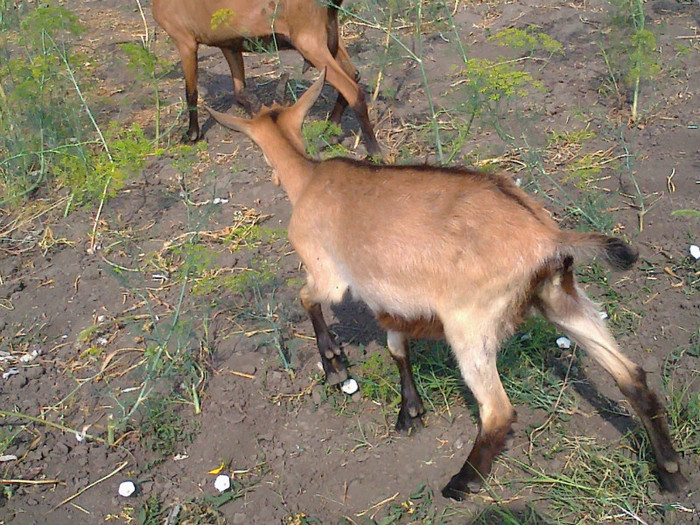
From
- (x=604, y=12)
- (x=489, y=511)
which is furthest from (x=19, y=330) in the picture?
(x=604, y=12)

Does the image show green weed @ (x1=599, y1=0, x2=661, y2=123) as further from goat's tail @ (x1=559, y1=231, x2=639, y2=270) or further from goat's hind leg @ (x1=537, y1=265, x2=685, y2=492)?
goat's tail @ (x1=559, y1=231, x2=639, y2=270)

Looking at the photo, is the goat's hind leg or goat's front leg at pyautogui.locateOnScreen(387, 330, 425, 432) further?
goat's front leg at pyautogui.locateOnScreen(387, 330, 425, 432)

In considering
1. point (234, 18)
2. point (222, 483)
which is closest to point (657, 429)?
point (222, 483)

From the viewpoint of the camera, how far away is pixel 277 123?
4.05m

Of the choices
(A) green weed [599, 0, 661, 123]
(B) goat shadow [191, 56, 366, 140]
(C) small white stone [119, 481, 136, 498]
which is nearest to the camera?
(C) small white stone [119, 481, 136, 498]

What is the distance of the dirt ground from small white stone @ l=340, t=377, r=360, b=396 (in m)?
0.04

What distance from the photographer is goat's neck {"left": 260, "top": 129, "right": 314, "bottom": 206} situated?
3857 millimetres

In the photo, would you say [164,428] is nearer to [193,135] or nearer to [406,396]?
[406,396]

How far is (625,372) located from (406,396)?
102 cm

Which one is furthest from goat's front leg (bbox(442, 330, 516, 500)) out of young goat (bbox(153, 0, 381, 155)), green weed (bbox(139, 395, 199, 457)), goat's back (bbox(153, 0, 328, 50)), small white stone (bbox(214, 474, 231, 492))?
goat's back (bbox(153, 0, 328, 50))

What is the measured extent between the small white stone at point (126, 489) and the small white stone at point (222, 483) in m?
0.39

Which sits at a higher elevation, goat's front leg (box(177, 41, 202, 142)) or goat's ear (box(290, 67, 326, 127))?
goat's ear (box(290, 67, 326, 127))

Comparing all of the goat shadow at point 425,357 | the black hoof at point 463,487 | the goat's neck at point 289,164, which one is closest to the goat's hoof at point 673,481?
the goat shadow at point 425,357

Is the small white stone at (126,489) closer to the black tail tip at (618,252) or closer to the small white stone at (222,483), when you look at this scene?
the small white stone at (222,483)
